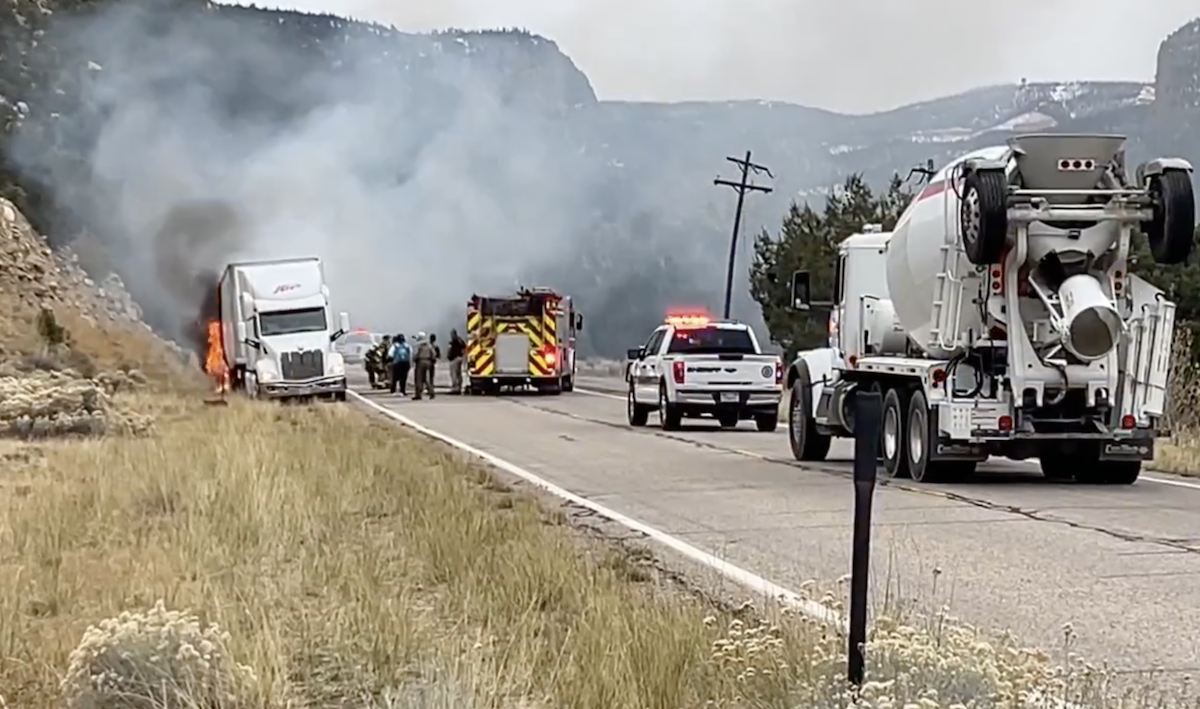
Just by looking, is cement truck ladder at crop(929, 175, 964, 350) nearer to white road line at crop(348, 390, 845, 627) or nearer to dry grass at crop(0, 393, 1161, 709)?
white road line at crop(348, 390, 845, 627)

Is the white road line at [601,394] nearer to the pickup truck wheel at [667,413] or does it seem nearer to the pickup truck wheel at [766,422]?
the pickup truck wheel at [766,422]

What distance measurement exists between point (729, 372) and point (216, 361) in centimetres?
1915

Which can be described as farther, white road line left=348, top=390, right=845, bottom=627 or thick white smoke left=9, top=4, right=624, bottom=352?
thick white smoke left=9, top=4, right=624, bottom=352

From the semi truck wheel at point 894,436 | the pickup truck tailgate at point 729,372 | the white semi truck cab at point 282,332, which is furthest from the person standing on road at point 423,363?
the semi truck wheel at point 894,436

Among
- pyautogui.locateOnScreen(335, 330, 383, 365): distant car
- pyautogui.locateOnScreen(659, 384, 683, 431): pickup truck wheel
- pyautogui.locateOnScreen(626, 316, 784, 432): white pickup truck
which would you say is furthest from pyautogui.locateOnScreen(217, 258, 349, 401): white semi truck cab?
pyautogui.locateOnScreen(335, 330, 383, 365): distant car

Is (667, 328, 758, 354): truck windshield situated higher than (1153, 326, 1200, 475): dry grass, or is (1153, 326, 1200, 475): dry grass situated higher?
(667, 328, 758, 354): truck windshield

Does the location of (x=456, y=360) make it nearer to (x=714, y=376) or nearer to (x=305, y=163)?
(x=305, y=163)

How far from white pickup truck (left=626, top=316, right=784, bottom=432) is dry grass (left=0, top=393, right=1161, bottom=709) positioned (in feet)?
40.2

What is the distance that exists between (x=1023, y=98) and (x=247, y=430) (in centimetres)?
12105

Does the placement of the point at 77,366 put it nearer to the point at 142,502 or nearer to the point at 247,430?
the point at 247,430

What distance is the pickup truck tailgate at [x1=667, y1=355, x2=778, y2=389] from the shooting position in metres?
26.5

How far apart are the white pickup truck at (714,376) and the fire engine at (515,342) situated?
697 inches

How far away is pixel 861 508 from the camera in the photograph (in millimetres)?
5191

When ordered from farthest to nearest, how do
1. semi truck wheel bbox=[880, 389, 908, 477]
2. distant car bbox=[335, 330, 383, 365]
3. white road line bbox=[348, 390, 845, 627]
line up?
distant car bbox=[335, 330, 383, 365], semi truck wheel bbox=[880, 389, 908, 477], white road line bbox=[348, 390, 845, 627]
